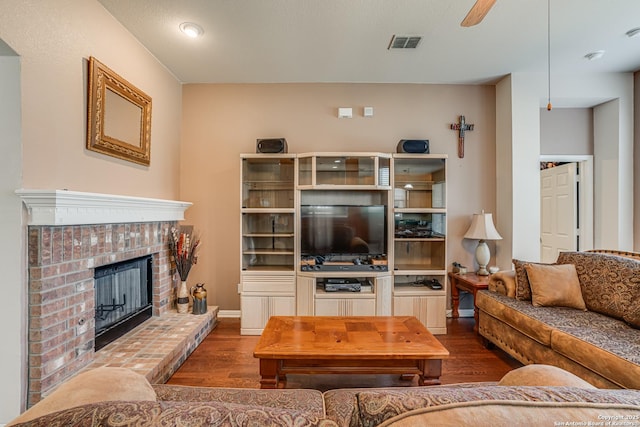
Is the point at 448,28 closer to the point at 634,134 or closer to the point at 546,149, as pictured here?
the point at 546,149

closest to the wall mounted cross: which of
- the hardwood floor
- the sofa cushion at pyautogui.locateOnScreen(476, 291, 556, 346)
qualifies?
the sofa cushion at pyautogui.locateOnScreen(476, 291, 556, 346)

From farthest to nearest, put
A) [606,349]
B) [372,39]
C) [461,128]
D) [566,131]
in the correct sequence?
1. [566,131]
2. [461,128]
3. [372,39]
4. [606,349]

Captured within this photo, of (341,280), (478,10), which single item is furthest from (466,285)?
(478,10)

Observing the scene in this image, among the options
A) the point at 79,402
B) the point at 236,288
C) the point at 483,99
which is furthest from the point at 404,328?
the point at 483,99

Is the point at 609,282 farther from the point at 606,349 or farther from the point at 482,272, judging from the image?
the point at 482,272

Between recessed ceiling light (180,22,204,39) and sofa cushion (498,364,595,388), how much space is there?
321 centimetres

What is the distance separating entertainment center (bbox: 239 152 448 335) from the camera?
3.16m

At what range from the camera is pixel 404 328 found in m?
2.19

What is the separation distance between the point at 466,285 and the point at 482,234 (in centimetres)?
61

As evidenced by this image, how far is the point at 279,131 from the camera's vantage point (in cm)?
361

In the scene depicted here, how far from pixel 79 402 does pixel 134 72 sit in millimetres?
2838

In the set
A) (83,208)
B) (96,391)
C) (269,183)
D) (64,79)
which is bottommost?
(96,391)

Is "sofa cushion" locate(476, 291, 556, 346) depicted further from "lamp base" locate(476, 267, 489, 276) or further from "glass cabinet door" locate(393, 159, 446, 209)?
"glass cabinet door" locate(393, 159, 446, 209)

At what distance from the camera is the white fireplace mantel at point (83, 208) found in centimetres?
168
